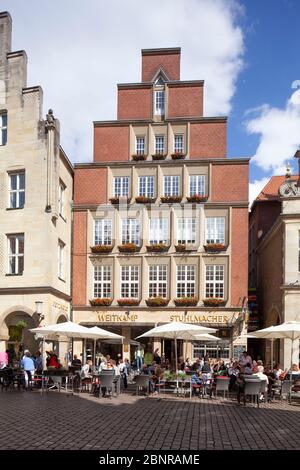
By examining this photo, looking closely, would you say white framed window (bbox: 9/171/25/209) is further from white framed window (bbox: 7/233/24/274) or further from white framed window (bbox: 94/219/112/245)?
white framed window (bbox: 94/219/112/245)

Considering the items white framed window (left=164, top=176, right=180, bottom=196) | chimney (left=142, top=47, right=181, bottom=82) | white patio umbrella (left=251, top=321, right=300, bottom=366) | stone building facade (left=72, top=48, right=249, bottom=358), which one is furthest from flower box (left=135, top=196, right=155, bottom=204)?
white patio umbrella (left=251, top=321, right=300, bottom=366)

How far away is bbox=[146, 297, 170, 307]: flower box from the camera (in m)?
31.5

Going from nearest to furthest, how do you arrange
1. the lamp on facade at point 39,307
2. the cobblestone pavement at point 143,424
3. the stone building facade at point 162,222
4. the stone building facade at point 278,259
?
the cobblestone pavement at point 143,424 → the lamp on facade at point 39,307 → the stone building facade at point 278,259 → the stone building facade at point 162,222

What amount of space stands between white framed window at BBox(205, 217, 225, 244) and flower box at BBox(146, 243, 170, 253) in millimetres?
2646

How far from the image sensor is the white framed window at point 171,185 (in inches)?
1303

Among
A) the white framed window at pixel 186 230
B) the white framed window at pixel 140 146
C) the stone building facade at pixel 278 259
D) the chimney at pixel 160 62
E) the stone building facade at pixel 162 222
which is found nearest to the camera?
the stone building facade at pixel 278 259

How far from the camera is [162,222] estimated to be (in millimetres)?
32750

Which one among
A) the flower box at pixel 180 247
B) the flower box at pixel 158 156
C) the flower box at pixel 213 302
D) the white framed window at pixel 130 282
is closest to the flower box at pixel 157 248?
A: the flower box at pixel 180 247

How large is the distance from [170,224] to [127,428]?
69.6 ft

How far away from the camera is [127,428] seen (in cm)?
1207

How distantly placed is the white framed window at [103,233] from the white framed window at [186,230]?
443cm

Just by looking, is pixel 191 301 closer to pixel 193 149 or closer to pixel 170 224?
pixel 170 224

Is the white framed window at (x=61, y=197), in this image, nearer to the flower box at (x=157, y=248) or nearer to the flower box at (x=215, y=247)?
the flower box at (x=157, y=248)

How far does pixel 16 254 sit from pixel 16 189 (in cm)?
376
